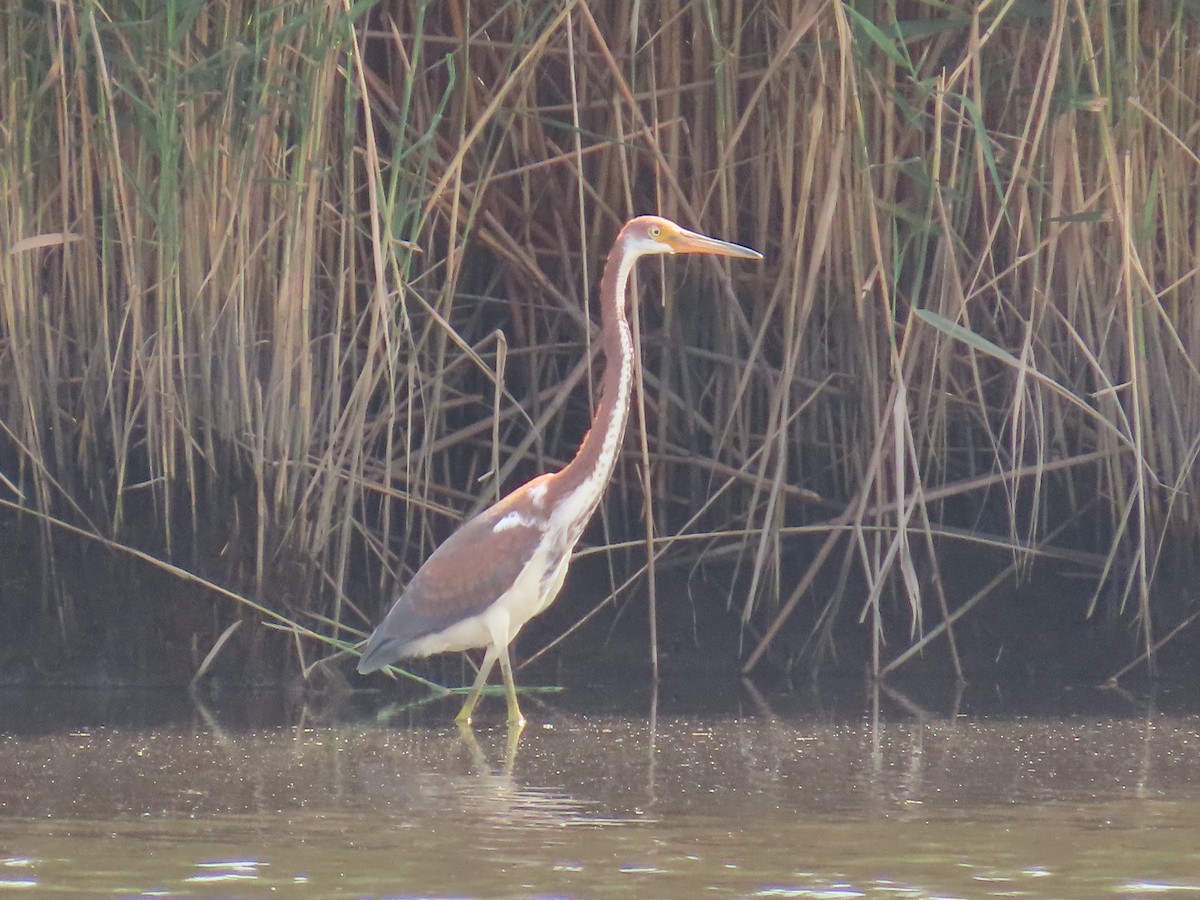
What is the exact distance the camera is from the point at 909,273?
19.1ft

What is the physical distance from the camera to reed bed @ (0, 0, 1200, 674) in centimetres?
523

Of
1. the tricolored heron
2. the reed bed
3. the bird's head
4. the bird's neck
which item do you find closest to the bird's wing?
the tricolored heron

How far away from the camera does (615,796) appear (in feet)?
13.3

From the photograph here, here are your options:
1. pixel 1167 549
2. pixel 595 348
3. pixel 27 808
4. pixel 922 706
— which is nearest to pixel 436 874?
pixel 27 808

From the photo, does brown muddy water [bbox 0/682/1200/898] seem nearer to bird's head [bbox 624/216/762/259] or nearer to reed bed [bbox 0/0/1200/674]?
reed bed [bbox 0/0/1200/674]

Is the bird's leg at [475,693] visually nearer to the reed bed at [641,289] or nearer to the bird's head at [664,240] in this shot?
the reed bed at [641,289]

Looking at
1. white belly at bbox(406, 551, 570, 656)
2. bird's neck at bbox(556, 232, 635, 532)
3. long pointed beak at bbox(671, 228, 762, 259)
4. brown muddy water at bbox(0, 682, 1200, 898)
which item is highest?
long pointed beak at bbox(671, 228, 762, 259)

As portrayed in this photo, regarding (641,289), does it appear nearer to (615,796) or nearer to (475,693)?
(475,693)

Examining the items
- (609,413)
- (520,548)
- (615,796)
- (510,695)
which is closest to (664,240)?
(609,413)

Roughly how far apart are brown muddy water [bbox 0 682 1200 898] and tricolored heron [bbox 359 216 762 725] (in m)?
→ 0.22

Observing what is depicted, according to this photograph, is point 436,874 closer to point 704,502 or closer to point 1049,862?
point 1049,862

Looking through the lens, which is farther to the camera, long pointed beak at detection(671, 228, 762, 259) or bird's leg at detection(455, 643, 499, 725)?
long pointed beak at detection(671, 228, 762, 259)

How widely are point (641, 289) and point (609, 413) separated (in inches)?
37.0

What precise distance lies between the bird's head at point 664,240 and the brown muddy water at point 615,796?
130 centimetres
